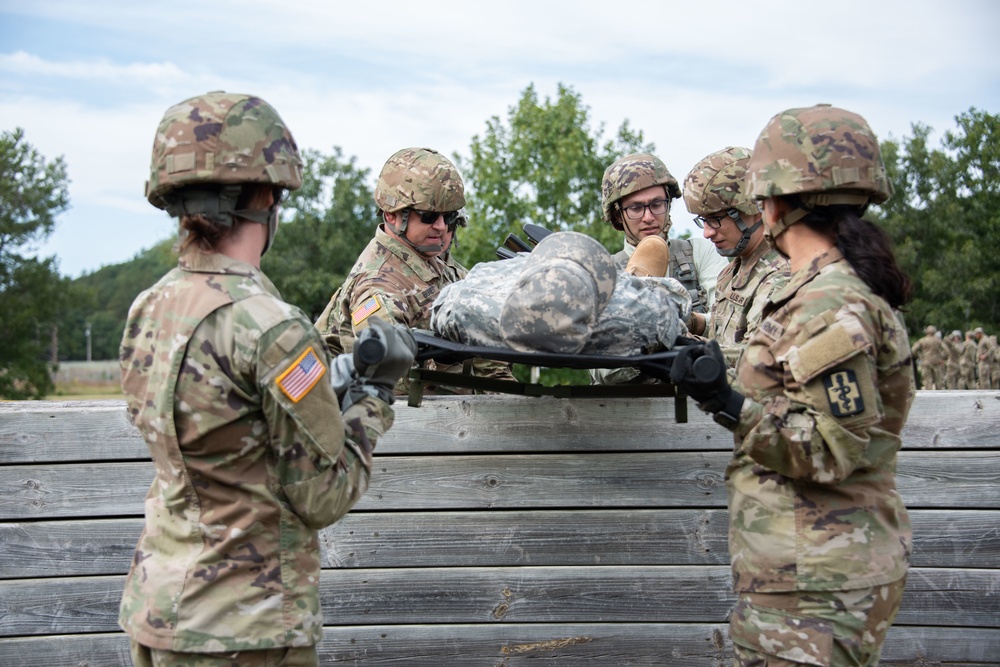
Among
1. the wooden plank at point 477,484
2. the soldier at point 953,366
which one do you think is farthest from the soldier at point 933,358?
the wooden plank at point 477,484

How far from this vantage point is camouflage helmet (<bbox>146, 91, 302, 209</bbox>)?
8.89 ft

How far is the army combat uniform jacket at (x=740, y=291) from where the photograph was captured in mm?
4504

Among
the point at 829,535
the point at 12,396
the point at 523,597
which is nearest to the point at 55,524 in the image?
the point at 523,597

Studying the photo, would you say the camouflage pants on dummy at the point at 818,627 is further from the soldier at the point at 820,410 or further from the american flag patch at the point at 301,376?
the american flag patch at the point at 301,376

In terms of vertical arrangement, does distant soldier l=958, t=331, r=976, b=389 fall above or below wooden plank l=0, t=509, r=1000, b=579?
below

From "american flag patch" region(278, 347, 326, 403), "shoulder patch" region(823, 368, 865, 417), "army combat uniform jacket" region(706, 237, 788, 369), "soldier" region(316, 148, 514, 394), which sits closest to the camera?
"american flag patch" region(278, 347, 326, 403)

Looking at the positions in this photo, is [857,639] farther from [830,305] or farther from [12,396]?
[12,396]

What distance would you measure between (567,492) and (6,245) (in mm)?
54826

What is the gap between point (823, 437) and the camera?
9.60ft

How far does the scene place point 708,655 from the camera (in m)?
4.28

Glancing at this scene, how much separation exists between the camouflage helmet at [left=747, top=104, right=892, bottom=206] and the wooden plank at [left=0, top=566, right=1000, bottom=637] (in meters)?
1.86

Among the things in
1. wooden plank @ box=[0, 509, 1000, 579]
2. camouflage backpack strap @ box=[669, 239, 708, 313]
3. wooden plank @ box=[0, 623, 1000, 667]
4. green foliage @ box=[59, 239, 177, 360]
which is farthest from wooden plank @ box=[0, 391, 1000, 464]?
green foliage @ box=[59, 239, 177, 360]

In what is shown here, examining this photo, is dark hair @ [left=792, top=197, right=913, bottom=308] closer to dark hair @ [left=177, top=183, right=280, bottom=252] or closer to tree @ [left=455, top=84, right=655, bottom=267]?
dark hair @ [left=177, top=183, right=280, bottom=252]

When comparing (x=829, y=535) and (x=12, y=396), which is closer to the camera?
(x=829, y=535)
